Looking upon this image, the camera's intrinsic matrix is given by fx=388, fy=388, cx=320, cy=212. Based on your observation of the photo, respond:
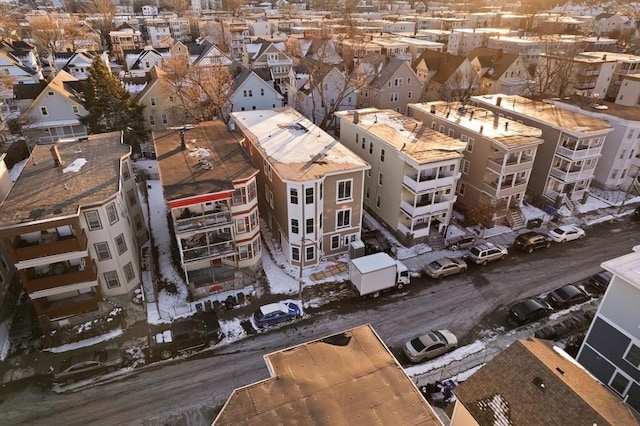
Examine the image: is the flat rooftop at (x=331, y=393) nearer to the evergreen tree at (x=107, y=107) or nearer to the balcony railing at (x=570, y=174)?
the balcony railing at (x=570, y=174)

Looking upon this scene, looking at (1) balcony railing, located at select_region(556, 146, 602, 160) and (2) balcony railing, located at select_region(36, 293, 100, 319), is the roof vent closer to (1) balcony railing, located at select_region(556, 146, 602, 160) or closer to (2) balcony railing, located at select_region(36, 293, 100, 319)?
(2) balcony railing, located at select_region(36, 293, 100, 319)

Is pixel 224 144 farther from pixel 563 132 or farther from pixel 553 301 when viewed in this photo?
pixel 563 132

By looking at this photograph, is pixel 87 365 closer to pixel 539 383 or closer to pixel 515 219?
pixel 539 383

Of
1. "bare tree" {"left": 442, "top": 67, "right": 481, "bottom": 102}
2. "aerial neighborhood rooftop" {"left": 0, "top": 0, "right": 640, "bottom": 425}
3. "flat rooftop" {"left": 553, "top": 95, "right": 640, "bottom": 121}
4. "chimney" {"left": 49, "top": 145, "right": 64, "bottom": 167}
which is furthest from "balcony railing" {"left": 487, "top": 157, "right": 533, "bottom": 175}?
"chimney" {"left": 49, "top": 145, "right": 64, "bottom": 167}

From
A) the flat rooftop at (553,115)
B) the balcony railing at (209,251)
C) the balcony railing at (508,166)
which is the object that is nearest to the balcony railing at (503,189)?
the balcony railing at (508,166)

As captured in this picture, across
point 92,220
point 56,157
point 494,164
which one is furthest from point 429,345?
point 56,157

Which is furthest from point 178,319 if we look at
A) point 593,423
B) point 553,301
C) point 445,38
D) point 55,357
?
point 445,38
